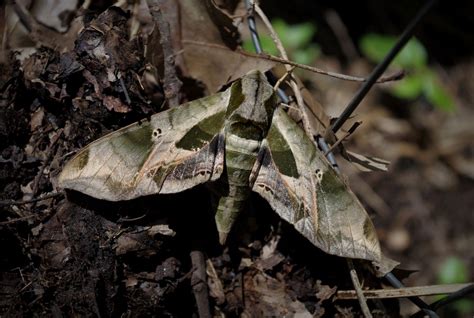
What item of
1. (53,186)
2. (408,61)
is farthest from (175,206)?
(408,61)

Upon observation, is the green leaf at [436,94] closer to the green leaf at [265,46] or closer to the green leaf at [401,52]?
the green leaf at [401,52]

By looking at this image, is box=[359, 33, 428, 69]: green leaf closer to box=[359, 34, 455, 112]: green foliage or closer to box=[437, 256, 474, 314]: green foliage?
box=[359, 34, 455, 112]: green foliage

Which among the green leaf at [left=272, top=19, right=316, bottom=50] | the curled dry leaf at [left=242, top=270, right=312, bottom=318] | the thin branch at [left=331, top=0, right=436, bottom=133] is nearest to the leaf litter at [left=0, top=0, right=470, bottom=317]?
the curled dry leaf at [left=242, top=270, right=312, bottom=318]

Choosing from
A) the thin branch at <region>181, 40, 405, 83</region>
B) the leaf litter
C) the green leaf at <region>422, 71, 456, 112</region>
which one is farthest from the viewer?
the green leaf at <region>422, 71, 456, 112</region>

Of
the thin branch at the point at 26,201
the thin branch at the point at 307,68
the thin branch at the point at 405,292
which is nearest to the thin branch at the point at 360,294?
the thin branch at the point at 405,292

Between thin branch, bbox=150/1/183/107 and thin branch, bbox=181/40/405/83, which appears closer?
thin branch, bbox=181/40/405/83

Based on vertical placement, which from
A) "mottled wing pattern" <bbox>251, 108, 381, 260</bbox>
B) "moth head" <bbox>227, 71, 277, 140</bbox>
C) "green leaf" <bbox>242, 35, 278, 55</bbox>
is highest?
"moth head" <bbox>227, 71, 277, 140</bbox>

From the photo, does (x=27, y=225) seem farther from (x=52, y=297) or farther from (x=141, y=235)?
(x=141, y=235)

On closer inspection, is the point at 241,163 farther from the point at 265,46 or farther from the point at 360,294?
the point at 265,46
